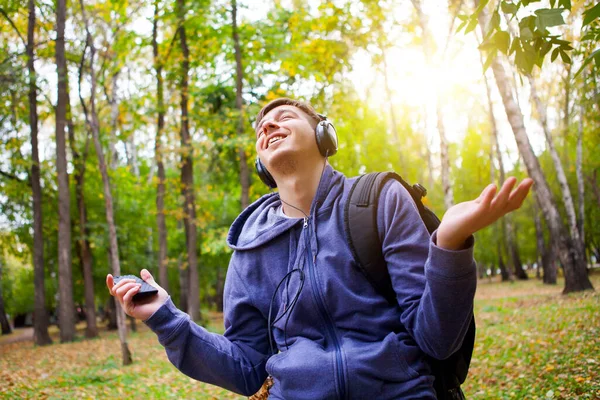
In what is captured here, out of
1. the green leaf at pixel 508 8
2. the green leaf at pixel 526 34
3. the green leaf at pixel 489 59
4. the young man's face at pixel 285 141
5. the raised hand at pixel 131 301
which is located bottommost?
the raised hand at pixel 131 301

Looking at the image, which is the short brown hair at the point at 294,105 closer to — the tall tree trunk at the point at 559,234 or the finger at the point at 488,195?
the finger at the point at 488,195

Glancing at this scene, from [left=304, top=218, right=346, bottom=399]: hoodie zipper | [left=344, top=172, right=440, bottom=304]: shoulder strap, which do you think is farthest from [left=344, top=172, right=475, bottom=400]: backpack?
[left=304, top=218, right=346, bottom=399]: hoodie zipper

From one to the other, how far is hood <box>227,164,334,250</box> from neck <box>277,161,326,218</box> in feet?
0.16

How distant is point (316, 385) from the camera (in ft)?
6.00

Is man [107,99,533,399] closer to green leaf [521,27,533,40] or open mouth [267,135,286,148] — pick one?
open mouth [267,135,286,148]

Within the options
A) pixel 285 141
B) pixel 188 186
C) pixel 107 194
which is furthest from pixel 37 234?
pixel 285 141

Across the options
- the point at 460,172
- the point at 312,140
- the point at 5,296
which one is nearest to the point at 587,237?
the point at 460,172

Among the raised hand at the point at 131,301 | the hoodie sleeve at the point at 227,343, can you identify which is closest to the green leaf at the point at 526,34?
the hoodie sleeve at the point at 227,343

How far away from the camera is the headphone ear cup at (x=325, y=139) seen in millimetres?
2346

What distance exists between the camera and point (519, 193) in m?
1.40

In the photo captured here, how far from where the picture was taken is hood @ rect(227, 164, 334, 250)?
227 cm

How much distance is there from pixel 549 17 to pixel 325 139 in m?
1.20

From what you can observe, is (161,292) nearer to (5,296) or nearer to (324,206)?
(324,206)

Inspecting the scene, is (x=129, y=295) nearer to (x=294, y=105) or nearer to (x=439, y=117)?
(x=294, y=105)
